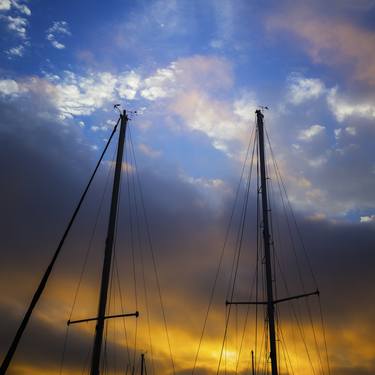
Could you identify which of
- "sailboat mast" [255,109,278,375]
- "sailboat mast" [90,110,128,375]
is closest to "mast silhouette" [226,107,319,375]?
"sailboat mast" [255,109,278,375]

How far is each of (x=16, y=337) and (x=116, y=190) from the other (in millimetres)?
17172

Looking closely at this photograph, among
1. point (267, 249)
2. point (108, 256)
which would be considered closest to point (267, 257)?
point (267, 249)

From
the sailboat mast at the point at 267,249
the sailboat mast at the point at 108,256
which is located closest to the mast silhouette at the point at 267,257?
the sailboat mast at the point at 267,249

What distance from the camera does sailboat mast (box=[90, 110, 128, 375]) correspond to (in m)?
28.6

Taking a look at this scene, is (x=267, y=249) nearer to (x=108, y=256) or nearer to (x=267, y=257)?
(x=267, y=257)

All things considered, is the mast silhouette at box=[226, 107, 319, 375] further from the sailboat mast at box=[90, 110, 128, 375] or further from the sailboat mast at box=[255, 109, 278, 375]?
the sailboat mast at box=[90, 110, 128, 375]

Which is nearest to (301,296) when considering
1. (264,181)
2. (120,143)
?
(264,181)

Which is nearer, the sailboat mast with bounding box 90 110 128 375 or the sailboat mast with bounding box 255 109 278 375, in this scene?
the sailboat mast with bounding box 90 110 128 375

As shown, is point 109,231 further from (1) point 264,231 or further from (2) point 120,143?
(1) point 264,231

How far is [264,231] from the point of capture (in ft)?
121

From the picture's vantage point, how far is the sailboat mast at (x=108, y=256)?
28.6 m

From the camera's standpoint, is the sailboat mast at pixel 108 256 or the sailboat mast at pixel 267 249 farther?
the sailboat mast at pixel 267 249

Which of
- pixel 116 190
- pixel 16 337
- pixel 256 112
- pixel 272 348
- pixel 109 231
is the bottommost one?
pixel 16 337

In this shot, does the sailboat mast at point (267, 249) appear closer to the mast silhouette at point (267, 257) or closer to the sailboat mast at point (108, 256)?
the mast silhouette at point (267, 257)
